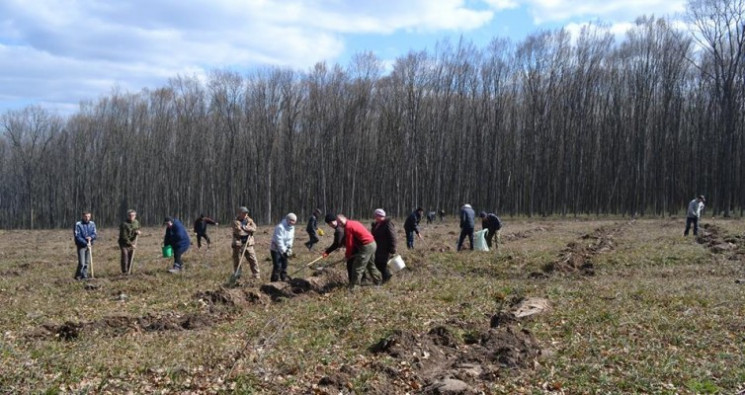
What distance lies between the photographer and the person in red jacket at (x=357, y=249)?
13516mm

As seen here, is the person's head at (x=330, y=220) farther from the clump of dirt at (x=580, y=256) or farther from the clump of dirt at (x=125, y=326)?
the clump of dirt at (x=580, y=256)

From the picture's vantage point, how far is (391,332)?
9.39m

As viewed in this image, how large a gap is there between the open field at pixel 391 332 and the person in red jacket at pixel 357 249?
46cm

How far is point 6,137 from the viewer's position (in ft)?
277

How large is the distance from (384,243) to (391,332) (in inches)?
207

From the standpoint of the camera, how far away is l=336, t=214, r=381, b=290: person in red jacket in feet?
44.3

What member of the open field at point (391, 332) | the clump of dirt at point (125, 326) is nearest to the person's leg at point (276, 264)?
the open field at point (391, 332)

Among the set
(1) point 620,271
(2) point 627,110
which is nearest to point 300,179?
(2) point 627,110

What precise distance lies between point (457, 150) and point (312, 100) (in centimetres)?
1634

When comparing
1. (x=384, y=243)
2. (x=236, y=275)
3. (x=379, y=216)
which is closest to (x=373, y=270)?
(x=384, y=243)

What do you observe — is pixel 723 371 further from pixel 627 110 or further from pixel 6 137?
pixel 6 137

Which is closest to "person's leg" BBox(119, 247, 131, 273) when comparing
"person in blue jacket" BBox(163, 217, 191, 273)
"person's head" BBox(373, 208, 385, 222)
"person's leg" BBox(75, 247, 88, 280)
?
"person's leg" BBox(75, 247, 88, 280)

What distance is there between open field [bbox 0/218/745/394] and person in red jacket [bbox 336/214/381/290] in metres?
0.46

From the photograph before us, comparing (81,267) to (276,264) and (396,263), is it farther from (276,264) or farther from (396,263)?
(396,263)
